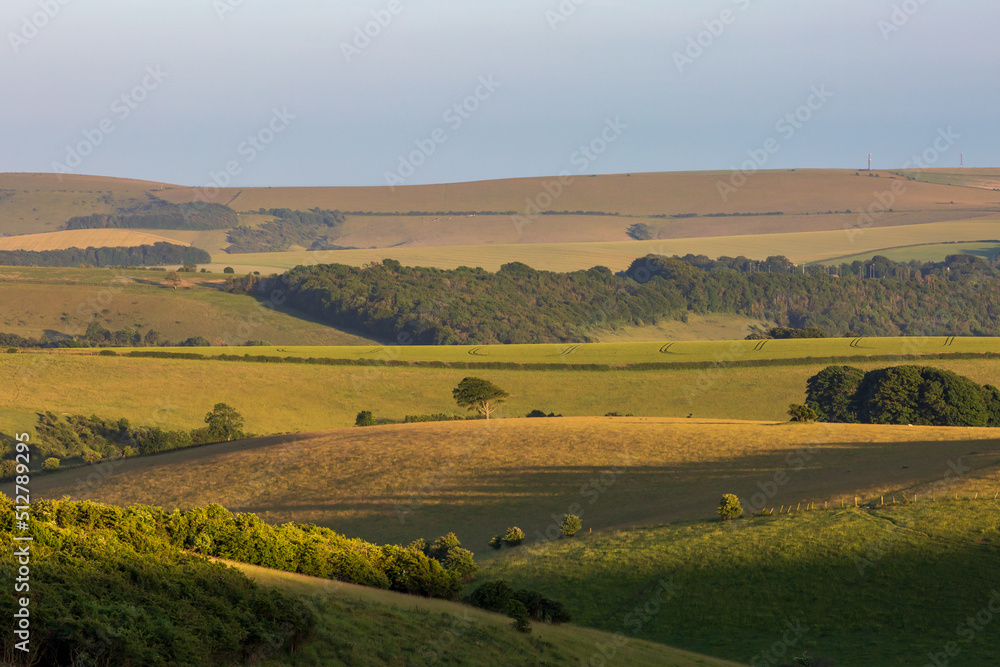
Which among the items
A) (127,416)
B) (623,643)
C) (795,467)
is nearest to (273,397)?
(127,416)

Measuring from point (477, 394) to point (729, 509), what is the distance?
4311 centimetres

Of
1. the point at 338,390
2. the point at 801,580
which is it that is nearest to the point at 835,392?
the point at 338,390

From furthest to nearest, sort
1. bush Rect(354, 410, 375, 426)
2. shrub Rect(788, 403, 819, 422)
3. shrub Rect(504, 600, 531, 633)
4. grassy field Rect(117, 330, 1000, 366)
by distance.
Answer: grassy field Rect(117, 330, 1000, 366), bush Rect(354, 410, 375, 426), shrub Rect(788, 403, 819, 422), shrub Rect(504, 600, 531, 633)

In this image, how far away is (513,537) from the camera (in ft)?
133

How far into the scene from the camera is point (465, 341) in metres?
153

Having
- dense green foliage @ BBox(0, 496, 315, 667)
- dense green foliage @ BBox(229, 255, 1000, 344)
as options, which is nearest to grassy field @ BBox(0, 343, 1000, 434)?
dense green foliage @ BBox(229, 255, 1000, 344)

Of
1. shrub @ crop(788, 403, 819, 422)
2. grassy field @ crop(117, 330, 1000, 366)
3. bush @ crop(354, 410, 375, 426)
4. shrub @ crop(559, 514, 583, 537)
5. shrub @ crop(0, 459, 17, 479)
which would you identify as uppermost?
grassy field @ crop(117, 330, 1000, 366)

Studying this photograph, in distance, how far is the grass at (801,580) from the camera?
28.2 metres

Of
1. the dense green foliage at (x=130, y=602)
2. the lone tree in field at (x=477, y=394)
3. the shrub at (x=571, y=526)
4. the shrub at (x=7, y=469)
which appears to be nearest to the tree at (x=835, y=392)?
the lone tree in field at (x=477, y=394)

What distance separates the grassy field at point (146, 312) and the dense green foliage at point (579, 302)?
25.2 ft

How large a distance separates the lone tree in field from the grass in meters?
42.5

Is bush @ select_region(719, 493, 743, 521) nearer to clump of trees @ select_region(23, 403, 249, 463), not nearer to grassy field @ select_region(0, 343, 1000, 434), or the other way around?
grassy field @ select_region(0, 343, 1000, 434)

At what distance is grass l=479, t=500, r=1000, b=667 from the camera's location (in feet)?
92.4

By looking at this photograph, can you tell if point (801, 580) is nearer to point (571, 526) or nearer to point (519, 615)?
point (571, 526)
